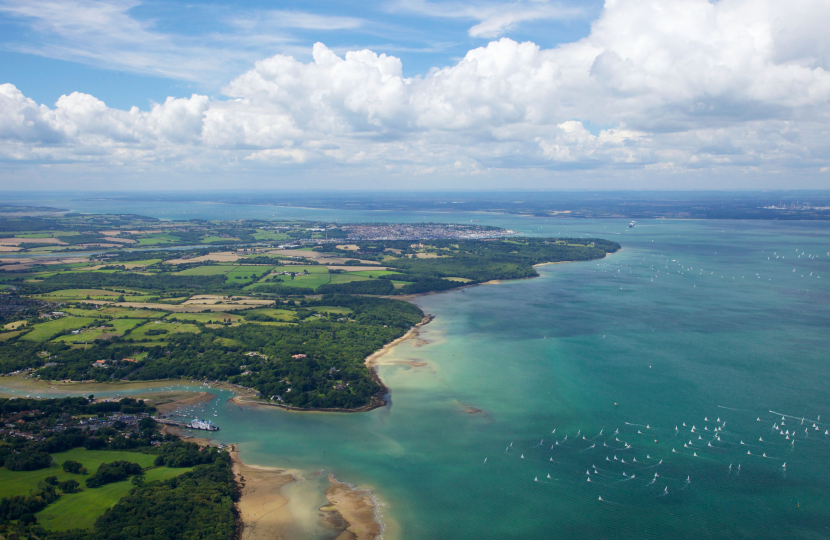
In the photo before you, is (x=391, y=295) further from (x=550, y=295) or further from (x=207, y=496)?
(x=207, y=496)

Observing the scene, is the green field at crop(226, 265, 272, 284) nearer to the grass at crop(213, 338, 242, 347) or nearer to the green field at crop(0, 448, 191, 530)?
the grass at crop(213, 338, 242, 347)

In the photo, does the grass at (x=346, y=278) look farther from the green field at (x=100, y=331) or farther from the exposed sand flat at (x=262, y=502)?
the exposed sand flat at (x=262, y=502)

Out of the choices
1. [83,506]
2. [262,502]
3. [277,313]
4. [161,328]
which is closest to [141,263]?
[277,313]

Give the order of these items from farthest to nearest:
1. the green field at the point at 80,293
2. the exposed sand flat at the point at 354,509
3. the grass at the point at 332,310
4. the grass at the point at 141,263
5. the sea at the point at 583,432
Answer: the grass at the point at 141,263 < the green field at the point at 80,293 < the grass at the point at 332,310 < the sea at the point at 583,432 < the exposed sand flat at the point at 354,509

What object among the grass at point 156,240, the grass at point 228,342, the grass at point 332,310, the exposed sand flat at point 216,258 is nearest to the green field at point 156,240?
the grass at point 156,240

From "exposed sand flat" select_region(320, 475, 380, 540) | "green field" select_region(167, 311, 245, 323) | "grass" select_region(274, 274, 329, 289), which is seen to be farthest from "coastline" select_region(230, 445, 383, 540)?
"grass" select_region(274, 274, 329, 289)

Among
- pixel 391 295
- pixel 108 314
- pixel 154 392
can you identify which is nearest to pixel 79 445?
pixel 154 392
